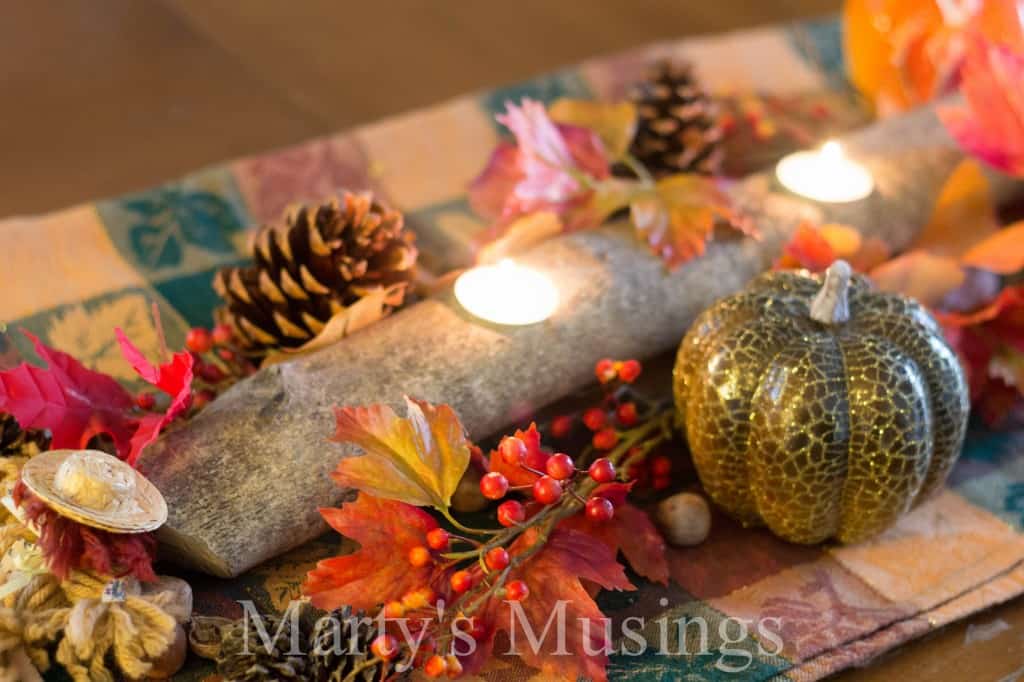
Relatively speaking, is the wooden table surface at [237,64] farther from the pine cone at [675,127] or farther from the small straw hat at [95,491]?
the small straw hat at [95,491]

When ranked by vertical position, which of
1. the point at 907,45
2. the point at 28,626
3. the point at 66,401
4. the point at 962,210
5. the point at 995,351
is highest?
the point at 907,45

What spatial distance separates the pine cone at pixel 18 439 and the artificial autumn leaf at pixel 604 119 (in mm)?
491

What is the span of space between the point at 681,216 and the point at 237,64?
69cm

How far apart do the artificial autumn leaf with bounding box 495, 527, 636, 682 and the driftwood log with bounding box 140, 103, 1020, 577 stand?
0.14 meters

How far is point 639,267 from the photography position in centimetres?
86

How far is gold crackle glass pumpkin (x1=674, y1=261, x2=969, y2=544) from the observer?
2.28ft

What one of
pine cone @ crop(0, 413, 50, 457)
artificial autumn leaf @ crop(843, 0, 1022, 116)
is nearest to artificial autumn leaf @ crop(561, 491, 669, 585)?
pine cone @ crop(0, 413, 50, 457)

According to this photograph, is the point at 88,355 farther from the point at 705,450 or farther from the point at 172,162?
the point at 705,450

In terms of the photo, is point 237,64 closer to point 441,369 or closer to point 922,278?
point 441,369

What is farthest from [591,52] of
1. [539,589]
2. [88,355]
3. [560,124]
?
[539,589]

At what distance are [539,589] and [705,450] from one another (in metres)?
0.16

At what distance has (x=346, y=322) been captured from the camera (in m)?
0.77

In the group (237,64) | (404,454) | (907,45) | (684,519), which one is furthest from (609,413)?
(237,64)

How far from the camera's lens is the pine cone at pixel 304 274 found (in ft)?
2.57
